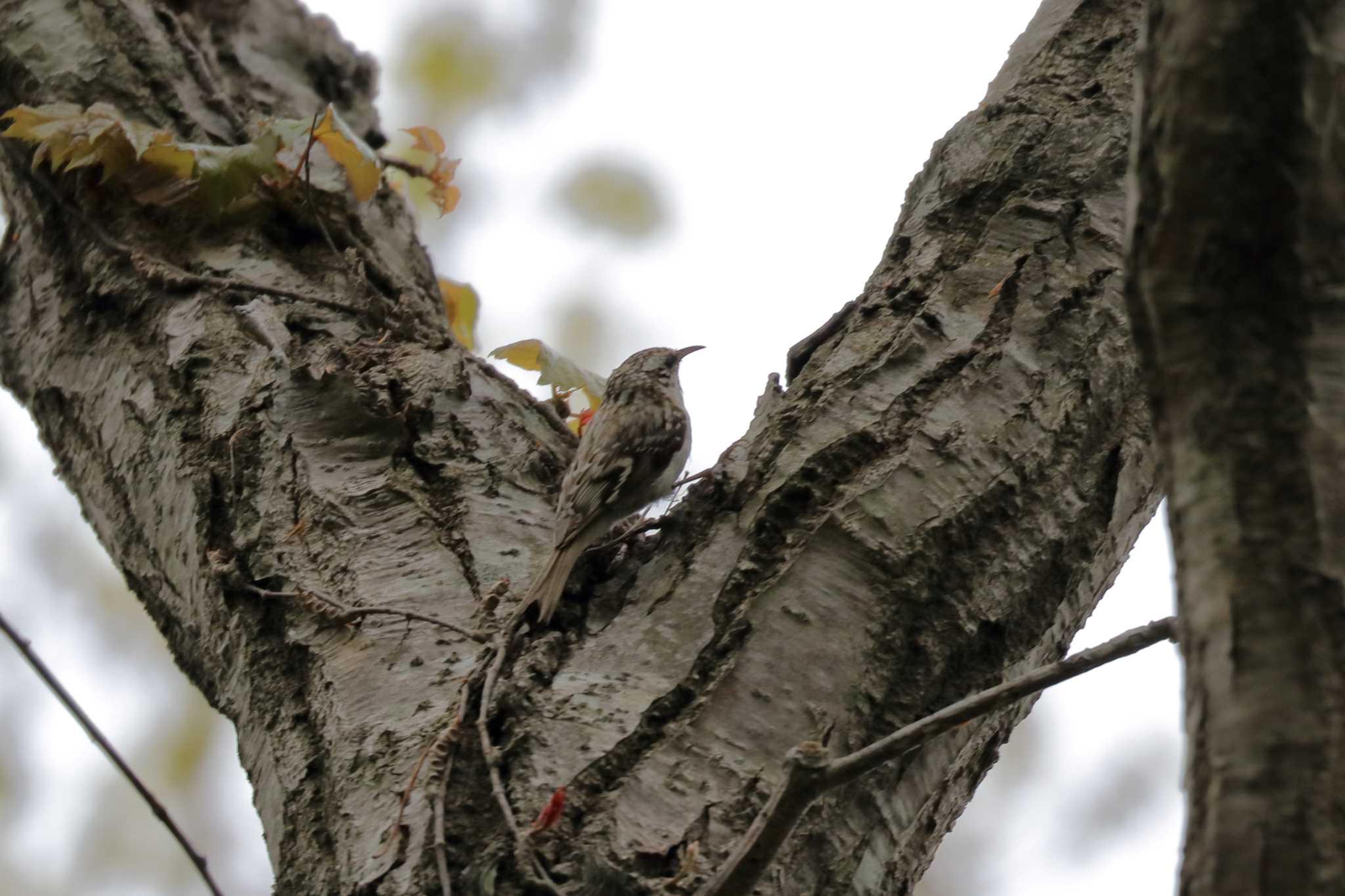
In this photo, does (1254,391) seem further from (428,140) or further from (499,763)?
(428,140)

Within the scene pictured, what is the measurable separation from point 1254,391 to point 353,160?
2.36 m

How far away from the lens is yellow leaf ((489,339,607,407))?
2670 mm

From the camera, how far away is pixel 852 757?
3.79ft

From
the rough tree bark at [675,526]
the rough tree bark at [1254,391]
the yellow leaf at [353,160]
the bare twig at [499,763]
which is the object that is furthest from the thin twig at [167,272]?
the rough tree bark at [1254,391]

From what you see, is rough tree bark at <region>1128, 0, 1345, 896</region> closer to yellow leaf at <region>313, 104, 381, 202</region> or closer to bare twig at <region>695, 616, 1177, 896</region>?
bare twig at <region>695, 616, 1177, 896</region>

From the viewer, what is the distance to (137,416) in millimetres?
2252

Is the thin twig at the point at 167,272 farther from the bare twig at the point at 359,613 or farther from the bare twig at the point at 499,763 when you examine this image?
the bare twig at the point at 499,763

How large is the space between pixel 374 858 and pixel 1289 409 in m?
1.09

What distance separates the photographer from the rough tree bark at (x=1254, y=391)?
0.82 m

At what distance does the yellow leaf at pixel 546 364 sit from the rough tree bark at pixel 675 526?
181 millimetres

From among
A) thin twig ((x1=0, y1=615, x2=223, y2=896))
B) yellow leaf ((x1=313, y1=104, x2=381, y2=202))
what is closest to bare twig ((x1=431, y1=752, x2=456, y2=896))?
thin twig ((x1=0, y1=615, x2=223, y2=896))

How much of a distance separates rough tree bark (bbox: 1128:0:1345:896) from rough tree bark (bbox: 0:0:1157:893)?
0.70 m

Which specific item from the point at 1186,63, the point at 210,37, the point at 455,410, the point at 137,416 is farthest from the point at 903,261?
the point at 210,37

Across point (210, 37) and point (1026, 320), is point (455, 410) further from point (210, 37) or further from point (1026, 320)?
point (210, 37)
